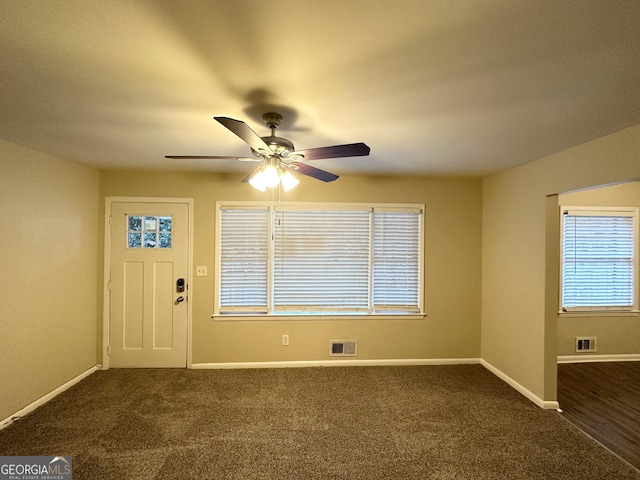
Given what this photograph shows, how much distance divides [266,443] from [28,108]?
2819 mm

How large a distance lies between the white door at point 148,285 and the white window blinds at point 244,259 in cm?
46

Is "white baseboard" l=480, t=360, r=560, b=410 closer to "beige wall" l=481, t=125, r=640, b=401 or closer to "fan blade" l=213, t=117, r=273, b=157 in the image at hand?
"beige wall" l=481, t=125, r=640, b=401

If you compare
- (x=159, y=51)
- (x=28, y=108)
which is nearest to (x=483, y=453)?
(x=159, y=51)

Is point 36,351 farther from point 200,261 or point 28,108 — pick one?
point 28,108

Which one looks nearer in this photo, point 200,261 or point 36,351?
point 36,351

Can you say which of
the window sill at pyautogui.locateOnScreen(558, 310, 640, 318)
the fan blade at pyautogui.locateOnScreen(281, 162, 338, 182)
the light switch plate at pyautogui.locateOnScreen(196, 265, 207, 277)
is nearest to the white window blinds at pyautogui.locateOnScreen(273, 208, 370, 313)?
the light switch plate at pyautogui.locateOnScreen(196, 265, 207, 277)

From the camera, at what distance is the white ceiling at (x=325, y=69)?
38.1 inches

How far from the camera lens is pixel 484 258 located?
347 cm

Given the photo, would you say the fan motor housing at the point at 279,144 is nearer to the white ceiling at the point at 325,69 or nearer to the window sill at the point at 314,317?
the white ceiling at the point at 325,69

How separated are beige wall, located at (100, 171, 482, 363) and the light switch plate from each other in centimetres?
4

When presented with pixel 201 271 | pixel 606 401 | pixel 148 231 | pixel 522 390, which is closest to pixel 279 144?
pixel 201 271

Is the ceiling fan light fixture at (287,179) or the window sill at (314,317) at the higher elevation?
the ceiling fan light fixture at (287,179)

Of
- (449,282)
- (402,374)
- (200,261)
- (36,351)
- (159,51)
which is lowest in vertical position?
(402,374)

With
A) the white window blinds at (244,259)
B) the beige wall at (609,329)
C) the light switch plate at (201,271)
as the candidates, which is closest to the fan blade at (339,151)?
the white window blinds at (244,259)
